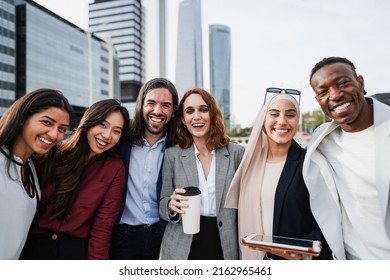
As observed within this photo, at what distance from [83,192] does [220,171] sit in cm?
76

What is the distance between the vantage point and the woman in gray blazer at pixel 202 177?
4.59 ft

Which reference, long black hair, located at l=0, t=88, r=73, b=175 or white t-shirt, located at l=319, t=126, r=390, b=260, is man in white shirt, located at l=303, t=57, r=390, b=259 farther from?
long black hair, located at l=0, t=88, r=73, b=175

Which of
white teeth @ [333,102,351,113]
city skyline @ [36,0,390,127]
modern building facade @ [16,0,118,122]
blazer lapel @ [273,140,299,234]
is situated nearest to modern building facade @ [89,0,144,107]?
city skyline @ [36,0,390,127]

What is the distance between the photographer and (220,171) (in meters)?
1.46

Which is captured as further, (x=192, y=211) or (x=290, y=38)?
(x=290, y=38)

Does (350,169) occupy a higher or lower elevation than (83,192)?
higher

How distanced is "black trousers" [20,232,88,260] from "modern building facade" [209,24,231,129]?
1179 mm

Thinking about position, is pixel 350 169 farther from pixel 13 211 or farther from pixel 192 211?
pixel 13 211

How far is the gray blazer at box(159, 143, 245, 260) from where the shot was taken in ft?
4.57

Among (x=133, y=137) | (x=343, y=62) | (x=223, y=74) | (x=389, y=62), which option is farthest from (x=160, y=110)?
(x=389, y=62)

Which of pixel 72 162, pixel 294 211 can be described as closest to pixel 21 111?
pixel 72 162

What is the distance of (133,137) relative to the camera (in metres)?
1.59
